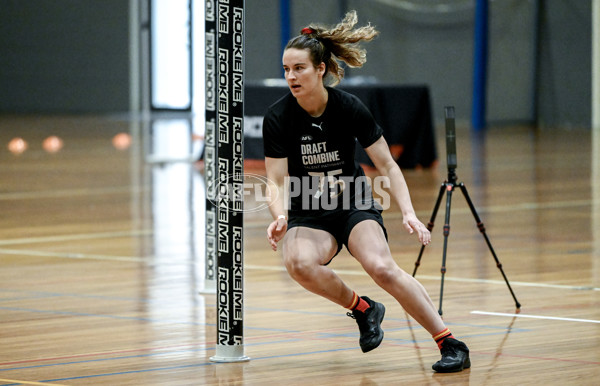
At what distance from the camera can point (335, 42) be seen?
446cm

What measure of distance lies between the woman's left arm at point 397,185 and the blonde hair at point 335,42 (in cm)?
39

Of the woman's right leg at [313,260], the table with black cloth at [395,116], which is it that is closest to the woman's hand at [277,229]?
the woman's right leg at [313,260]

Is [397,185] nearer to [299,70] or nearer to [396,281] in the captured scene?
[396,281]

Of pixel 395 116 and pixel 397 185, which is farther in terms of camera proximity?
pixel 395 116

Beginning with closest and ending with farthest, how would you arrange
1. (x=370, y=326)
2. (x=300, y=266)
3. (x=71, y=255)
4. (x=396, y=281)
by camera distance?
(x=396, y=281) → (x=300, y=266) → (x=370, y=326) → (x=71, y=255)

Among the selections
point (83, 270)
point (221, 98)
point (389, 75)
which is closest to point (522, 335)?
point (221, 98)

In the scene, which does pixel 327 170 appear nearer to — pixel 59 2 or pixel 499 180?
pixel 499 180

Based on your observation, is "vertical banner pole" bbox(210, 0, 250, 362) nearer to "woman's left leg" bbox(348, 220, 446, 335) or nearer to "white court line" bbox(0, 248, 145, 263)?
"woman's left leg" bbox(348, 220, 446, 335)

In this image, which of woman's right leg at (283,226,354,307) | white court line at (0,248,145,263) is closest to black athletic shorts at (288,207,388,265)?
woman's right leg at (283,226,354,307)

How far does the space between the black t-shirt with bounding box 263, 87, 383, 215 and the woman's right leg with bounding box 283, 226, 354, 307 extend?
15 centimetres

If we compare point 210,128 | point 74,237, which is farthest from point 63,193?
point 210,128

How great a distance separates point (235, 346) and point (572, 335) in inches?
66.9

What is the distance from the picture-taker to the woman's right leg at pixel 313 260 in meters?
4.29

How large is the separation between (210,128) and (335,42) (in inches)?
61.8
